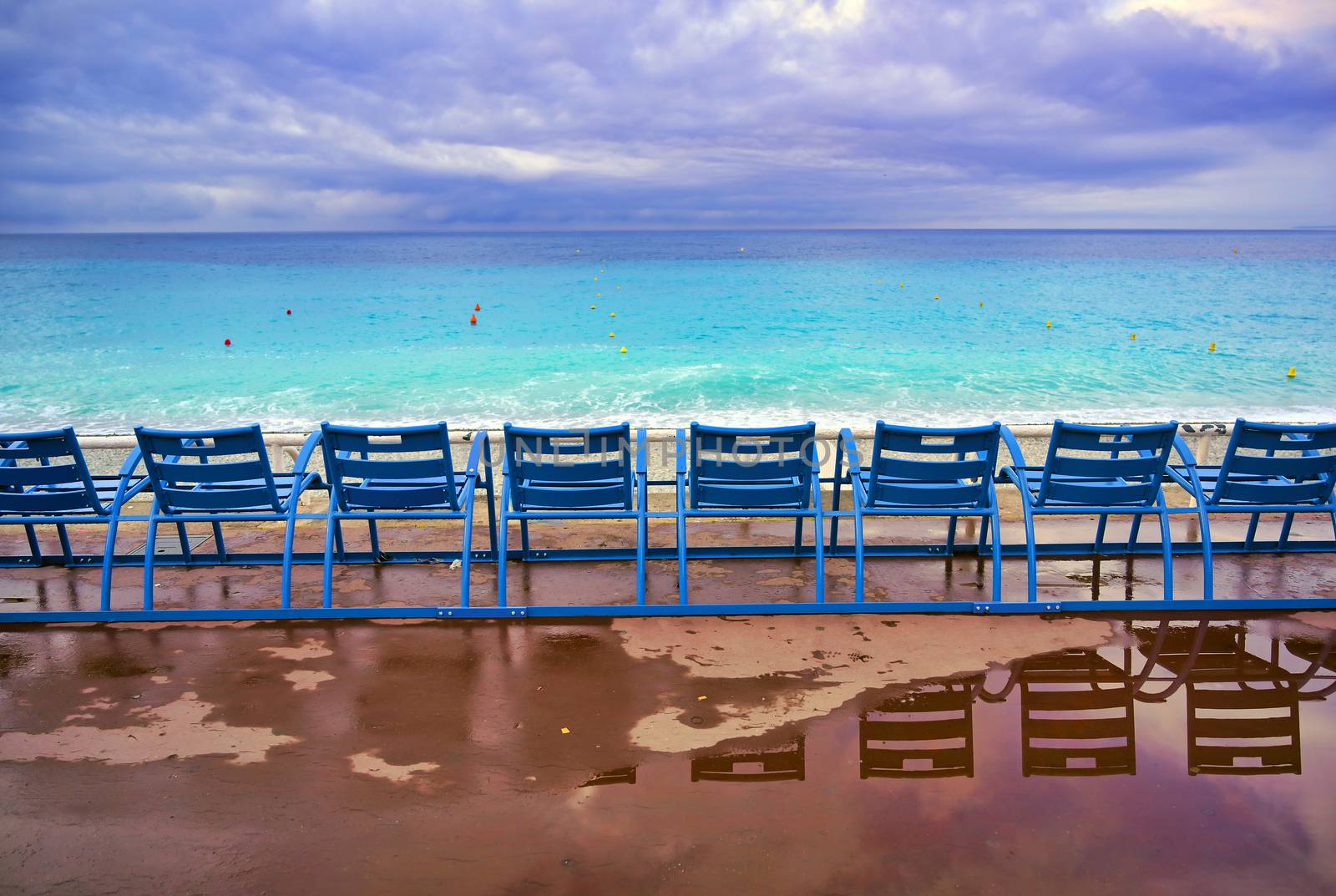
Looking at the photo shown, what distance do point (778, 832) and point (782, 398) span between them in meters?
19.6

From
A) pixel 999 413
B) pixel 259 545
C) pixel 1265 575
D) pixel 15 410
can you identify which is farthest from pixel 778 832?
pixel 15 410

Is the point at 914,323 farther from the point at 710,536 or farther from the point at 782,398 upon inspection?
the point at 710,536

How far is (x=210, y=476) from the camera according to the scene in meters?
4.80

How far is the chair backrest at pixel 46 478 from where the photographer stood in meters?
4.63

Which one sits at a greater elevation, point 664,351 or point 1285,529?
point 664,351

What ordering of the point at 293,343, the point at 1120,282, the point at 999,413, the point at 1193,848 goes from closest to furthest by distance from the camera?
the point at 1193,848 < the point at 999,413 < the point at 293,343 < the point at 1120,282

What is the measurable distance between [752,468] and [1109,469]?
195 cm

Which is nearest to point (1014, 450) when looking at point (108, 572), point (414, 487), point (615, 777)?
point (615, 777)

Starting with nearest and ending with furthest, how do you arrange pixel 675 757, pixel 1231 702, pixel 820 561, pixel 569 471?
1. pixel 675 757
2. pixel 1231 702
3. pixel 820 561
4. pixel 569 471

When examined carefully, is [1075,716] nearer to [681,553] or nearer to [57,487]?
[681,553]

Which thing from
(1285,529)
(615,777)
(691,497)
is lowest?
(615,777)

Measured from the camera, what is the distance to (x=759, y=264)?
87250mm

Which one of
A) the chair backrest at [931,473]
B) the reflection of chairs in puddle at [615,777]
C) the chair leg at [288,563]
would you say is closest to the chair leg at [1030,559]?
the chair backrest at [931,473]

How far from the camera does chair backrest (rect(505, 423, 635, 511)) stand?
4.73 meters
